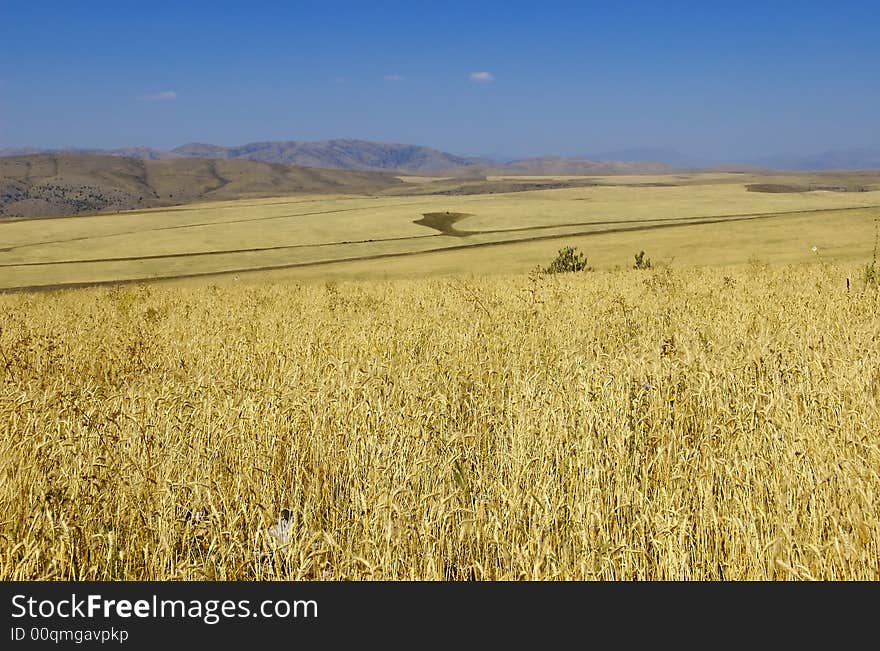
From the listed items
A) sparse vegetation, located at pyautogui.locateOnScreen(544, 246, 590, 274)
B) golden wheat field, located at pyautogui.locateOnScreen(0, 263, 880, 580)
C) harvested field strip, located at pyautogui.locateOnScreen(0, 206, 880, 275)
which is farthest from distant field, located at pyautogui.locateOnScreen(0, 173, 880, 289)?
golden wheat field, located at pyautogui.locateOnScreen(0, 263, 880, 580)

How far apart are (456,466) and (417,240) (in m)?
53.6

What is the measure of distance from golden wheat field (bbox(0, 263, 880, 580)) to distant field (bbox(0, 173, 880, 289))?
85.2 feet

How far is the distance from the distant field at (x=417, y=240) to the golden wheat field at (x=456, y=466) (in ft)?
85.2

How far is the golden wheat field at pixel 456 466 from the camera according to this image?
3340mm

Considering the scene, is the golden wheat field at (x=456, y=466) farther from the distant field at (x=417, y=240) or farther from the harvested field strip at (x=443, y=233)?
the harvested field strip at (x=443, y=233)

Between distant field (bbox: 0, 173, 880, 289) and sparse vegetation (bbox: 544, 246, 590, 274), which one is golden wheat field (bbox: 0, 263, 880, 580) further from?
distant field (bbox: 0, 173, 880, 289)

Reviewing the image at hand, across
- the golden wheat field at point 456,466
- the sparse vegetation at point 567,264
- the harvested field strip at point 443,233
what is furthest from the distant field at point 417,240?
the golden wheat field at point 456,466

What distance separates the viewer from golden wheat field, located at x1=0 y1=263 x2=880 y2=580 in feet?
11.0

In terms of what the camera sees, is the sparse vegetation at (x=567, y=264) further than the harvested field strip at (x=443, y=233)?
No

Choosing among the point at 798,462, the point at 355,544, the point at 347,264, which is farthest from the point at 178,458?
the point at 347,264

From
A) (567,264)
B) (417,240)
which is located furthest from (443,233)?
(567,264)

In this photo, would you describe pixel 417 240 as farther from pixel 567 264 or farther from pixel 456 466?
pixel 456 466

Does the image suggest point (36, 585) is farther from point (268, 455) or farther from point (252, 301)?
point (252, 301)

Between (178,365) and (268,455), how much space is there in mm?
3765
